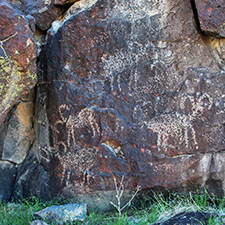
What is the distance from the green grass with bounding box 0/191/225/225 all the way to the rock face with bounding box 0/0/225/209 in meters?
0.10

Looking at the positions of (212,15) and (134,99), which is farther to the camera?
(134,99)

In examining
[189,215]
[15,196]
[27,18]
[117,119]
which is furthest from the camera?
[15,196]

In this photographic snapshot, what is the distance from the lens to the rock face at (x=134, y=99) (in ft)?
9.16

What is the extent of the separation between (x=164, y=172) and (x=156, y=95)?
62 cm

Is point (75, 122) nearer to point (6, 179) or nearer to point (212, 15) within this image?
point (6, 179)

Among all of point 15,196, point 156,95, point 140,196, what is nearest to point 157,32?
point 156,95

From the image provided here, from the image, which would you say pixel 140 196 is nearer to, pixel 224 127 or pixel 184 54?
pixel 224 127

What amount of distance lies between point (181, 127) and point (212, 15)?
2.96ft

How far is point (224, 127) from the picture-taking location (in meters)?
2.78

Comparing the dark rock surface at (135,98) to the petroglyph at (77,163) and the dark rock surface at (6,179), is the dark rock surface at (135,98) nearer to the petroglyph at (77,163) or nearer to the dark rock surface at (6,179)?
the petroglyph at (77,163)

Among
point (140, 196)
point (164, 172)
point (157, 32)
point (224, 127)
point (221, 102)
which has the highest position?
point (157, 32)

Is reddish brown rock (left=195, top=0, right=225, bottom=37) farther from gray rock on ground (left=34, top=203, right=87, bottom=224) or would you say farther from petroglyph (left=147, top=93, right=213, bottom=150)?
gray rock on ground (left=34, top=203, right=87, bottom=224)

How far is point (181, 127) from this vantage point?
2795mm

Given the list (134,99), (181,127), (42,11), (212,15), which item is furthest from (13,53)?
(212,15)
